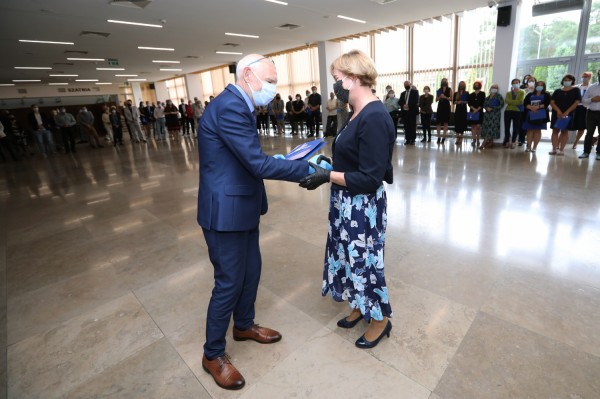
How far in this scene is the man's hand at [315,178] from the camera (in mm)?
1490

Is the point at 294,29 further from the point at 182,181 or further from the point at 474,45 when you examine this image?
the point at 182,181

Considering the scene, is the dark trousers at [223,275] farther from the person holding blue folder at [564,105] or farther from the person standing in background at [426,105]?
the person standing in background at [426,105]

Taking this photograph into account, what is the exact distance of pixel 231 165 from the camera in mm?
1480

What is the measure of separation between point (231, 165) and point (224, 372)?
105 cm

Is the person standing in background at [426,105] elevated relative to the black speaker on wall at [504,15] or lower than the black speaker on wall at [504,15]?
lower

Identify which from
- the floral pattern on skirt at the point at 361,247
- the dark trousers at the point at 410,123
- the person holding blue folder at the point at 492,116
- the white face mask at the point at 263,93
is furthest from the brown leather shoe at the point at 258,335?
the dark trousers at the point at 410,123

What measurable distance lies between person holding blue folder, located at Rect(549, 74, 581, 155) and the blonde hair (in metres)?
6.33

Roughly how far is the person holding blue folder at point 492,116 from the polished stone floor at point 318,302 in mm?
2890

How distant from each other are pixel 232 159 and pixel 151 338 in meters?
1.35

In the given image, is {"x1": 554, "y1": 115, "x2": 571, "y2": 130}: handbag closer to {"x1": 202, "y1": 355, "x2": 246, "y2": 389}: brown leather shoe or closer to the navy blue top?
the navy blue top

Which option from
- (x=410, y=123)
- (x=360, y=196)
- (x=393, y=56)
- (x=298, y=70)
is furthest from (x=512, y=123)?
(x=298, y=70)

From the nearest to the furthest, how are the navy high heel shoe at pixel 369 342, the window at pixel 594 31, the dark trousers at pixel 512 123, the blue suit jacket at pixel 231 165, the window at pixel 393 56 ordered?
the blue suit jacket at pixel 231 165, the navy high heel shoe at pixel 369 342, the dark trousers at pixel 512 123, the window at pixel 594 31, the window at pixel 393 56

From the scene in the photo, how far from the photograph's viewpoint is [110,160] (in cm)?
918

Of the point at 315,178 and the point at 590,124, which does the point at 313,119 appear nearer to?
the point at 590,124
